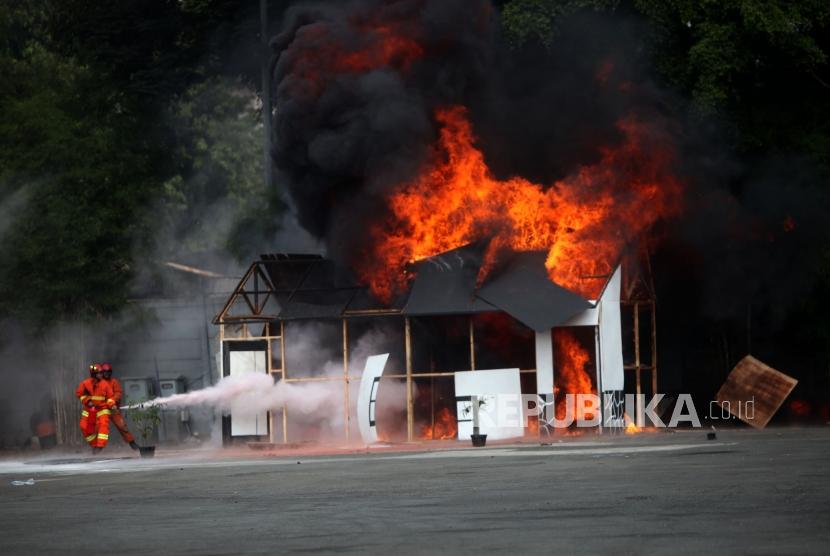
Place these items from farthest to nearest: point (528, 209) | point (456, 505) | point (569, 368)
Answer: point (569, 368)
point (528, 209)
point (456, 505)

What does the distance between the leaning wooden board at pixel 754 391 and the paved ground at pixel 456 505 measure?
8850 mm

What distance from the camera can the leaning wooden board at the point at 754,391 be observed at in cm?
3419

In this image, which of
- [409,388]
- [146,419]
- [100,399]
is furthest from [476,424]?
[146,419]

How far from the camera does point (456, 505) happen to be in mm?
15234

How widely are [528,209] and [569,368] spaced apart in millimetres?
3876

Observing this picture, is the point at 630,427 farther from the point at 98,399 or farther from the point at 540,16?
the point at 98,399

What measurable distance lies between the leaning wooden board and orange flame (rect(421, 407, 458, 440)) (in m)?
6.38

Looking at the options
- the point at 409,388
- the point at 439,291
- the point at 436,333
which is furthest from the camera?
the point at 436,333

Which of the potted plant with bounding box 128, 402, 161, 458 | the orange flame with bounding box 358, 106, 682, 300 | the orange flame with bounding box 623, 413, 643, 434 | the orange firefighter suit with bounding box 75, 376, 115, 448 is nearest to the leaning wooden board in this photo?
the orange flame with bounding box 623, 413, 643, 434

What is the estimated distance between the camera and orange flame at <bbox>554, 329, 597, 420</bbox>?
3419cm

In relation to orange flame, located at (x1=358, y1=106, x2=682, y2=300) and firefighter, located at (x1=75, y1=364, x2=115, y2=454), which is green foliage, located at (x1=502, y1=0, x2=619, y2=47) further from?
firefighter, located at (x1=75, y1=364, x2=115, y2=454)

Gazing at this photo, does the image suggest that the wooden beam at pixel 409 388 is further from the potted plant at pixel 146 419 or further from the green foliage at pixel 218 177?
the green foliage at pixel 218 177

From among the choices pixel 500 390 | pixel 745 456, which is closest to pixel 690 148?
pixel 500 390

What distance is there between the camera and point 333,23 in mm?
36688
